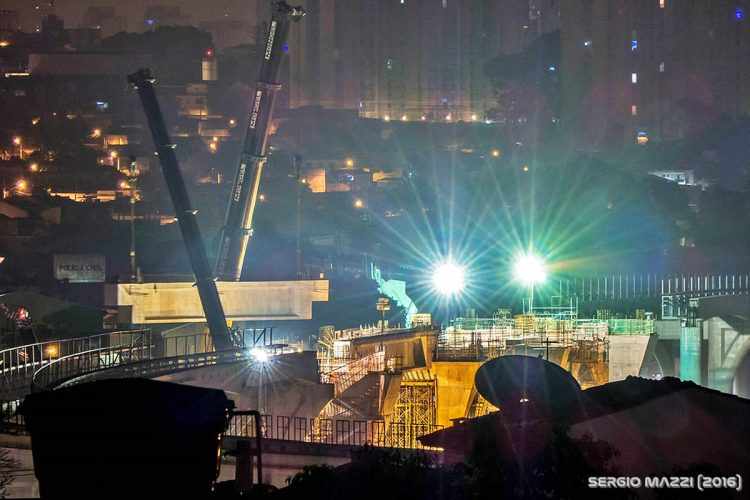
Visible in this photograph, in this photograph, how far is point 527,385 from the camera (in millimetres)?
9594

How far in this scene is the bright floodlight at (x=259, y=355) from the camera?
56.7ft

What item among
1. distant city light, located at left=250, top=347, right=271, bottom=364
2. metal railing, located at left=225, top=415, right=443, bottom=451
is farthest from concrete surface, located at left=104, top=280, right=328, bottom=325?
metal railing, located at left=225, top=415, right=443, bottom=451

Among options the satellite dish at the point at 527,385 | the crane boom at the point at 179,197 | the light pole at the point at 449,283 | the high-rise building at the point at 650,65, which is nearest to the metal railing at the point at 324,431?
the satellite dish at the point at 527,385

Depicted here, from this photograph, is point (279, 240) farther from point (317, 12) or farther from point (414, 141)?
point (317, 12)

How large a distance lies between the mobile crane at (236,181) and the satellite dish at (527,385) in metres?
11.4

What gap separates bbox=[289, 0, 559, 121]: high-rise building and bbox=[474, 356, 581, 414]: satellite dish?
204ft

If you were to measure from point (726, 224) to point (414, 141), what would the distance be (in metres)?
25.8

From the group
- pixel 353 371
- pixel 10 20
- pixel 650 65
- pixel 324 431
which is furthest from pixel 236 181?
pixel 10 20

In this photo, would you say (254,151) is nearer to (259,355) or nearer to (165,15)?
(259,355)

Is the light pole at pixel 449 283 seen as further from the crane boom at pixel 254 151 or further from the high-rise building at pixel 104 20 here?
the high-rise building at pixel 104 20

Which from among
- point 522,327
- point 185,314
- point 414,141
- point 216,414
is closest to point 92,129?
point 414,141

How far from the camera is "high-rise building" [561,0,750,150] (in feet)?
165

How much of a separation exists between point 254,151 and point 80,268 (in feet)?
28.0

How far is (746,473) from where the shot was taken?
305 inches
